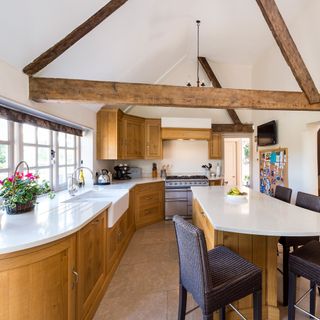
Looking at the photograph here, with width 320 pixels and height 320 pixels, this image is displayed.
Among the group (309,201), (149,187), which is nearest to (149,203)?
(149,187)

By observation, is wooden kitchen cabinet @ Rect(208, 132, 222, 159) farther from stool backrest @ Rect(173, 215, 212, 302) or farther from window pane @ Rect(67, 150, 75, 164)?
stool backrest @ Rect(173, 215, 212, 302)

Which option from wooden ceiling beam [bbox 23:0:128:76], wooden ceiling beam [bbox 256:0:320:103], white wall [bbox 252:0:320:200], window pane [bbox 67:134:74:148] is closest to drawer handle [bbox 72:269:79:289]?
wooden ceiling beam [bbox 23:0:128:76]

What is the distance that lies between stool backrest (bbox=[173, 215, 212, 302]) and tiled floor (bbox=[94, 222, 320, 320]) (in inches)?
26.5

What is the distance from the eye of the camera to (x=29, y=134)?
2.28 meters

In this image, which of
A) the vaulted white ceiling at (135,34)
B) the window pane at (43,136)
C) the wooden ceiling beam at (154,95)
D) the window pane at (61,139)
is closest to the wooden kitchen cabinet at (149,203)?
the window pane at (61,139)

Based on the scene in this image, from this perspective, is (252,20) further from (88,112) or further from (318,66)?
(88,112)

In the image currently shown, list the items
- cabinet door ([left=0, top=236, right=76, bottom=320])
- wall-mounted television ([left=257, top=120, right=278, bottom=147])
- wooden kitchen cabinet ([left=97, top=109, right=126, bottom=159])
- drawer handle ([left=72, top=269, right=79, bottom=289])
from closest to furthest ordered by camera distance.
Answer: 1. cabinet door ([left=0, top=236, right=76, bottom=320])
2. drawer handle ([left=72, top=269, right=79, bottom=289])
3. wooden kitchen cabinet ([left=97, top=109, right=126, bottom=159])
4. wall-mounted television ([left=257, top=120, right=278, bottom=147])

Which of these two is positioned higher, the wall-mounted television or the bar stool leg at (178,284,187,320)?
the wall-mounted television

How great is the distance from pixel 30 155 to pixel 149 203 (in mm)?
2384

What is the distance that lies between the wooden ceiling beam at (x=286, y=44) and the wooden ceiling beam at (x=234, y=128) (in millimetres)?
2461

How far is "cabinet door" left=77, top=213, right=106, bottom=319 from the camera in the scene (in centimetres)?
153

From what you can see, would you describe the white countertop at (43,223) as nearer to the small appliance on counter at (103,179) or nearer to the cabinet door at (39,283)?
the cabinet door at (39,283)

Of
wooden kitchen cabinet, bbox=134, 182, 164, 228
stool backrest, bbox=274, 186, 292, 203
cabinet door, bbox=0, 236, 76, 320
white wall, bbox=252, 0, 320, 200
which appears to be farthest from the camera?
wooden kitchen cabinet, bbox=134, 182, 164, 228

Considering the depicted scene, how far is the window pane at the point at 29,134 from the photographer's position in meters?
2.21
